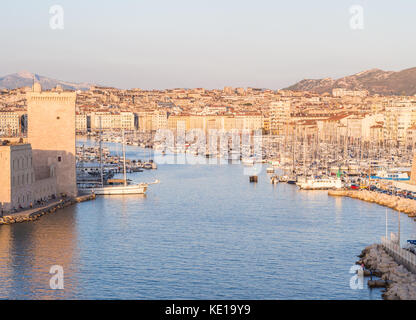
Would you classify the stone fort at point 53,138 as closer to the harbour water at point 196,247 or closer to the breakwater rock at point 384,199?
the harbour water at point 196,247

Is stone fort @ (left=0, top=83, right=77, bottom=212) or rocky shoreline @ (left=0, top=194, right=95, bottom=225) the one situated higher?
stone fort @ (left=0, top=83, right=77, bottom=212)

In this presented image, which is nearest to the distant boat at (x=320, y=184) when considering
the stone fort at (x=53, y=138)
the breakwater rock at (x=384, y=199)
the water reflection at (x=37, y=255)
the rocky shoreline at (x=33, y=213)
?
the breakwater rock at (x=384, y=199)

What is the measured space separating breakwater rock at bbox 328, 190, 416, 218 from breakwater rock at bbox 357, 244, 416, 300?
528 cm

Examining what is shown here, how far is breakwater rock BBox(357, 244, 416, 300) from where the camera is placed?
9227 mm

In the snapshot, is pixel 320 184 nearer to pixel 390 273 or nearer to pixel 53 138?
pixel 53 138

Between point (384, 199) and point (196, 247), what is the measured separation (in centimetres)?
815

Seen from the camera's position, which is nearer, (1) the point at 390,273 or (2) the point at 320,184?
(1) the point at 390,273

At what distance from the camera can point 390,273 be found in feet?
33.6

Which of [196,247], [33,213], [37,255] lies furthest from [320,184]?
[37,255]

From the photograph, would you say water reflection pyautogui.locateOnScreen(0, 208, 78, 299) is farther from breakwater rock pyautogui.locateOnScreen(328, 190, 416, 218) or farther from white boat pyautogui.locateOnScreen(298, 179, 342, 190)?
white boat pyautogui.locateOnScreen(298, 179, 342, 190)

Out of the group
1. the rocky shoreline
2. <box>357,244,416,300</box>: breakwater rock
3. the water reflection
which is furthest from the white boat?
<box>357,244,416,300</box>: breakwater rock

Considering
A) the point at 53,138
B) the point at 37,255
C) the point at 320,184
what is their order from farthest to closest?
the point at 320,184 → the point at 53,138 → the point at 37,255

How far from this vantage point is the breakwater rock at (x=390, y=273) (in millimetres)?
9227
